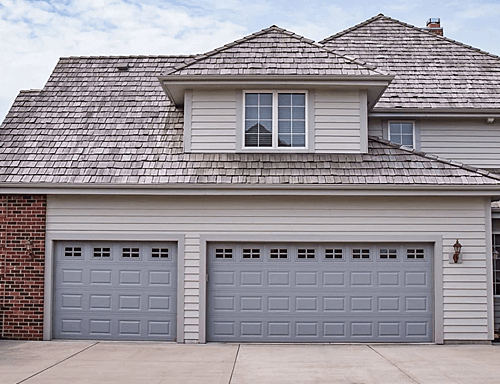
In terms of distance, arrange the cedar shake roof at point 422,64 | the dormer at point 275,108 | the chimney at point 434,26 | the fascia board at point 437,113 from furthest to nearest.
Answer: the chimney at point 434,26, the cedar shake roof at point 422,64, the fascia board at point 437,113, the dormer at point 275,108

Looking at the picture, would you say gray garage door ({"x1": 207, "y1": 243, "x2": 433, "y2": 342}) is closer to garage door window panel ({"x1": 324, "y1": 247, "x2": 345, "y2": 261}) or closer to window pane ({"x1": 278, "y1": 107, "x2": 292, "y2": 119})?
garage door window panel ({"x1": 324, "y1": 247, "x2": 345, "y2": 261})

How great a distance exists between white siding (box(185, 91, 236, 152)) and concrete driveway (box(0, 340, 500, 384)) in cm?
397

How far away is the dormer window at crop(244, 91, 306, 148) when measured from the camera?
490 inches

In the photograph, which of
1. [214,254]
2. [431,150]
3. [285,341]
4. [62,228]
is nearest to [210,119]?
[214,254]

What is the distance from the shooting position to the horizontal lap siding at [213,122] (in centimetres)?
1244

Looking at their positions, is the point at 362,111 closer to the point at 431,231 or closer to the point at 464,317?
the point at 431,231

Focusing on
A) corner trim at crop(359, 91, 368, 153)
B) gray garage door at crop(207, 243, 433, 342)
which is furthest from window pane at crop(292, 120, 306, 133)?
gray garage door at crop(207, 243, 433, 342)

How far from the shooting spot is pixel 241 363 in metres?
9.72

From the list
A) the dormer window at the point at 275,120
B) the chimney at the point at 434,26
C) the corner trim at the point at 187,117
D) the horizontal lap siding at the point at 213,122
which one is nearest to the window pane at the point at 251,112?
the dormer window at the point at 275,120

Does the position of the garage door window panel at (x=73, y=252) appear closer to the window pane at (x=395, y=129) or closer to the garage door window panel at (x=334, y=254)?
the garage door window panel at (x=334, y=254)

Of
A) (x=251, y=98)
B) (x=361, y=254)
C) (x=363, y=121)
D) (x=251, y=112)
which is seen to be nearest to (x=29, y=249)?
(x=251, y=112)

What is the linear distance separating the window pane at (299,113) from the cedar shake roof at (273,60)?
730 mm

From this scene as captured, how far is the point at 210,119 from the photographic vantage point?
12484 millimetres

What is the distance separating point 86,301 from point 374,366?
573 centimetres
